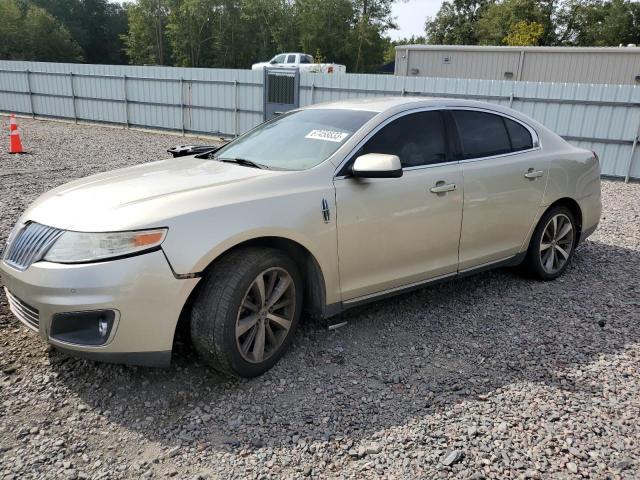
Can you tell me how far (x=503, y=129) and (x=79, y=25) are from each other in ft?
229

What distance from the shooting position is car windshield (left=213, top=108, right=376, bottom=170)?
3.66 meters

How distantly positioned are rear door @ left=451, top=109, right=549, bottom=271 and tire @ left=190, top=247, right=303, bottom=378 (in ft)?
5.19

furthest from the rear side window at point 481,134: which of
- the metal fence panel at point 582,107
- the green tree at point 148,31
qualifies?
the green tree at point 148,31

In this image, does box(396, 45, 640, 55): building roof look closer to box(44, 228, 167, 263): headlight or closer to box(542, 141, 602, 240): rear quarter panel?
box(542, 141, 602, 240): rear quarter panel

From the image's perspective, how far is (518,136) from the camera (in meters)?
4.73

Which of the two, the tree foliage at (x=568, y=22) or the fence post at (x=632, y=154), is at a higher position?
the tree foliage at (x=568, y=22)

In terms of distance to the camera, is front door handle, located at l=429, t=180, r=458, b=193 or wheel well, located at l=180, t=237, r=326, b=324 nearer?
wheel well, located at l=180, t=237, r=326, b=324

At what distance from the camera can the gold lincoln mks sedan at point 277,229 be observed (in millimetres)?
2783

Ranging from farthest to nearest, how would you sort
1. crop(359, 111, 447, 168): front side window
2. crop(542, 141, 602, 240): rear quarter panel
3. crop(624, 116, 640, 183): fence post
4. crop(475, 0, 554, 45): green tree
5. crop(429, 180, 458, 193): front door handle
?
crop(475, 0, 554, 45): green tree, crop(624, 116, 640, 183): fence post, crop(542, 141, 602, 240): rear quarter panel, crop(429, 180, 458, 193): front door handle, crop(359, 111, 447, 168): front side window

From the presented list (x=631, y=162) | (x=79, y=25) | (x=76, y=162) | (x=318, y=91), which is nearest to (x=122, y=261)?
(x=76, y=162)

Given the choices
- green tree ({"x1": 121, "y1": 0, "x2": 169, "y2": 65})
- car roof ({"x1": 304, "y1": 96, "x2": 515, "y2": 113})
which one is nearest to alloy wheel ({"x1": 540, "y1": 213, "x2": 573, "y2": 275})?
car roof ({"x1": 304, "y1": 96, "x2": 515, "y2": 113})

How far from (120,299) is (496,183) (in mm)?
2981

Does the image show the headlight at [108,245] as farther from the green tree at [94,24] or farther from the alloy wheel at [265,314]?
the green tree at [94,24]

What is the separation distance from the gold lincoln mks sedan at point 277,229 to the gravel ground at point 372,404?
0.31 metres
